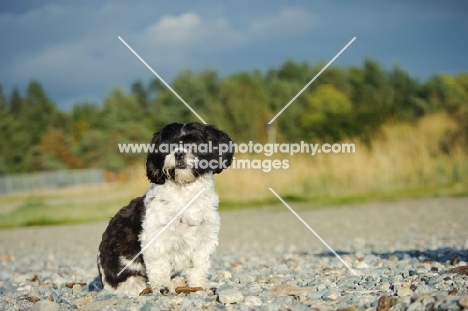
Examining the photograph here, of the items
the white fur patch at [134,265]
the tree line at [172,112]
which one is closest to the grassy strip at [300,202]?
the white fur patch at [134,265]

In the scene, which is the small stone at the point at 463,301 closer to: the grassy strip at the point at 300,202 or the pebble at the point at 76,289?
the pebble at the point at 76,289

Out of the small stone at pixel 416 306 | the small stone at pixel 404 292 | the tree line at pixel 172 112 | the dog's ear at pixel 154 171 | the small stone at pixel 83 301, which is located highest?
the tree line at pixel 172 112

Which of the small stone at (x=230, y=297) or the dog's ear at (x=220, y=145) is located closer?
the small stone at (x=230, y=297)

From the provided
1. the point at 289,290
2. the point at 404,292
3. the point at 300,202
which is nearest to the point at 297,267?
the point at 289,290

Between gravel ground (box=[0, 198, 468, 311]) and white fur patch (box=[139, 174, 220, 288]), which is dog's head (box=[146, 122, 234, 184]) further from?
gravel ground (box=[0, 198, 468, 311])

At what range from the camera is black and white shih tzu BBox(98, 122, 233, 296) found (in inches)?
210

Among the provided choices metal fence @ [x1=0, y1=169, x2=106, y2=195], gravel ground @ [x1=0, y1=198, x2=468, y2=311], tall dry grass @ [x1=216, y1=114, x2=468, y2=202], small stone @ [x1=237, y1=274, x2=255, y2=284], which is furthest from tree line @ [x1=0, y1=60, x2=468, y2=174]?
small stone @ [x1=237, y1=274, x2=255, y2=284]

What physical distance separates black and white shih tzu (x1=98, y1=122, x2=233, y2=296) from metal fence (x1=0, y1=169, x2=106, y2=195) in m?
44.6

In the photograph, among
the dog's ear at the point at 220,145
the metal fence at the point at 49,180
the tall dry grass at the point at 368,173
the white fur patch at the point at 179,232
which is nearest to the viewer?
the white fur patch at the point at 179,232

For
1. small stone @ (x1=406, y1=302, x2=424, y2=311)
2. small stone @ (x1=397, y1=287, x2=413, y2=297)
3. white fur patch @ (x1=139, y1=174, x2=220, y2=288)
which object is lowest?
small stone @ (x1=397, y1=287, x2=413, y2=297)

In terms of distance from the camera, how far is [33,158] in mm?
50469

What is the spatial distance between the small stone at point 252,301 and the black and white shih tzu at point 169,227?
92cm

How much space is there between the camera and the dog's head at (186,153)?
5.44 meters

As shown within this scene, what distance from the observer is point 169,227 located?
5.34 meters
